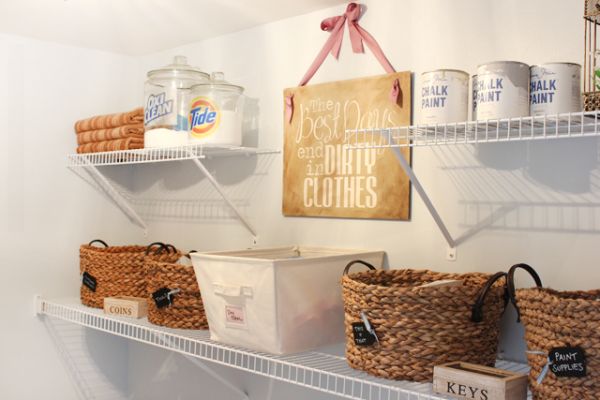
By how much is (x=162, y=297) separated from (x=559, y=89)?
3.72 ft

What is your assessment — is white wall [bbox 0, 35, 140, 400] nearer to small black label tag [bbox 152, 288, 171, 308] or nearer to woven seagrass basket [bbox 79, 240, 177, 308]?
woven seagrass basket [bbox 79, 240, 177, 308]

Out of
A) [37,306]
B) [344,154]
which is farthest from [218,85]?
[37,306]

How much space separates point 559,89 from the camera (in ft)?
3.89

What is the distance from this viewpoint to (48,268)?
2291mm

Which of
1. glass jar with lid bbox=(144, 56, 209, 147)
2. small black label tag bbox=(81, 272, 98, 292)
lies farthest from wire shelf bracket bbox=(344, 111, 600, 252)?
small black label tag bbox=(81, 272, 98, 292)

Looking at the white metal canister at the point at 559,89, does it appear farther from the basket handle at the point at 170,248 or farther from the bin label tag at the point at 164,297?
the basket handle at the point at 170,248

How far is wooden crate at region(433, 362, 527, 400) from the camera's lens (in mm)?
1116

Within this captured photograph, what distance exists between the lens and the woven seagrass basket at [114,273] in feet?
6.61

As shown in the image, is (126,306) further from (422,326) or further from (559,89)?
(559,89)

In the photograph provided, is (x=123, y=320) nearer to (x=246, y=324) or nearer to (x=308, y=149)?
(x=246, y=324)

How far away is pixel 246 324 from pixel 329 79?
2.43 feet

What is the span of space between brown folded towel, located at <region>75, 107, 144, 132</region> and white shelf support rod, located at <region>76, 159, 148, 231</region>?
171 mm

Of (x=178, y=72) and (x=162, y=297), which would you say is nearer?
(x=162, y=297)

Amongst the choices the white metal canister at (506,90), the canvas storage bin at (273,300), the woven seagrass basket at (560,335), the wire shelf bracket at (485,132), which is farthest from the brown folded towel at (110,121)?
the woven seagrass basket at (560,335)
